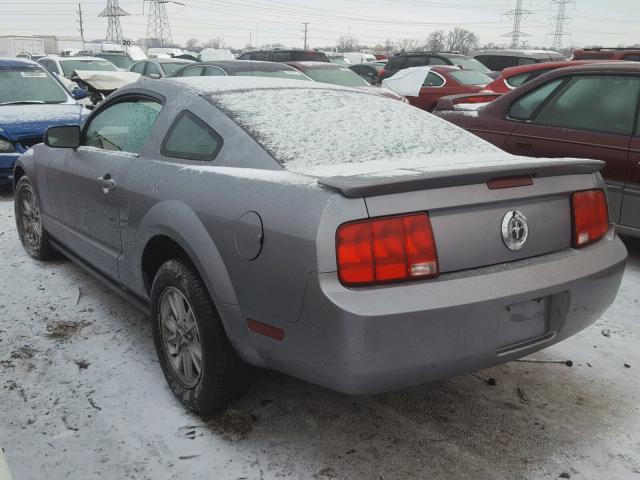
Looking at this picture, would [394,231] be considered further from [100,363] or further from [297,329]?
[100,363]

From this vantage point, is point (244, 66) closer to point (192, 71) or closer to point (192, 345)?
point (192, 71)

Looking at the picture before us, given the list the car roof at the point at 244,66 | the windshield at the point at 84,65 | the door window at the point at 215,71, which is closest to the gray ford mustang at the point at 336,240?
the car roof at the point at 244,66

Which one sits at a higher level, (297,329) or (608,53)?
(608,53)

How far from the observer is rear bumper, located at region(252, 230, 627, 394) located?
2.17 m

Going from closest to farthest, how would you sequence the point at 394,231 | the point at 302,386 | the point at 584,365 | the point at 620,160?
the point at 394,231 → the point at 302,386 → the point at 584,365 → the point at 620,160

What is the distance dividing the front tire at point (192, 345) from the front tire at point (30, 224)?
2.15 metres

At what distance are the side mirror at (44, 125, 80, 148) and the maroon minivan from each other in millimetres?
3467

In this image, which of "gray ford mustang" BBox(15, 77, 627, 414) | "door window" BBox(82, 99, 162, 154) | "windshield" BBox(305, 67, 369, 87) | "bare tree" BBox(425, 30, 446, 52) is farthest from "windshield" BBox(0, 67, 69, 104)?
"bare tree" BBox(425, 30, 446, 52)

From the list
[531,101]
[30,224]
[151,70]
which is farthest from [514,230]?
[151,70]

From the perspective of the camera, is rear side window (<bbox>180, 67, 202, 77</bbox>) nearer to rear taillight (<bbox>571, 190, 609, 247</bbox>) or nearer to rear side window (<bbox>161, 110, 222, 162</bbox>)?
rear side window (<bbox>161, 110, 222, 162</bbox>)

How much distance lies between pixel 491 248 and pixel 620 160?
115 inches

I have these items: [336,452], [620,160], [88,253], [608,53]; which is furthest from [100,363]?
[608,53]

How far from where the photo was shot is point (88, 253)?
3893 millimetres

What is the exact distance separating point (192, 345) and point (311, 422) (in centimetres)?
62
